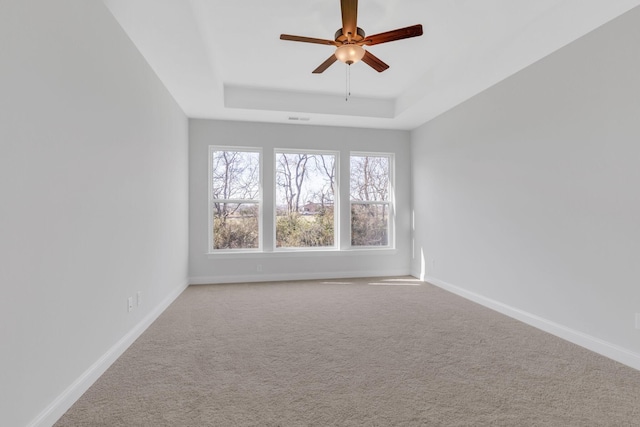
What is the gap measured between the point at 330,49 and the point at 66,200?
2763 mm

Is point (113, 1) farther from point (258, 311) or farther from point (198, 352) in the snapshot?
point (258, 311)

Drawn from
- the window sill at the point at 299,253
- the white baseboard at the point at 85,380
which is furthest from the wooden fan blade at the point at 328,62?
the window sill at the point at 299,253

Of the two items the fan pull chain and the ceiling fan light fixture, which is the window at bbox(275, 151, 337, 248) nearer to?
the fan pull chain

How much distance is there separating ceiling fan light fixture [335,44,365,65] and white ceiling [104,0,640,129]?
1.50 feet

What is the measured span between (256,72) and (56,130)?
266 centimetres

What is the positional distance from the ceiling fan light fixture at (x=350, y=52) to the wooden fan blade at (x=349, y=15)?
0.10m

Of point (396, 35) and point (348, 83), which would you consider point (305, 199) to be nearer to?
point (348, 83)

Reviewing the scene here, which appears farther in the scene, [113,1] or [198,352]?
[198,352]

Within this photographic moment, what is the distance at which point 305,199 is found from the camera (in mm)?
5480

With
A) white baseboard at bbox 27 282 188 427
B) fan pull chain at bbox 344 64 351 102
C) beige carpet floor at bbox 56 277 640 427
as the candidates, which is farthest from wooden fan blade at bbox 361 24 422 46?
white baseboard at bbox 27 282 188 427

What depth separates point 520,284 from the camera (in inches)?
133

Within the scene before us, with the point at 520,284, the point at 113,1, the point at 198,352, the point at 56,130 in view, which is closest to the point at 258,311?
the point at 198,352

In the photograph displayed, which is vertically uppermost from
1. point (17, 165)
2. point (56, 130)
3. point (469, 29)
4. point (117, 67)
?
point (469, 29)

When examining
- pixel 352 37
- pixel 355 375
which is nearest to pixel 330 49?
pixel 352 37
